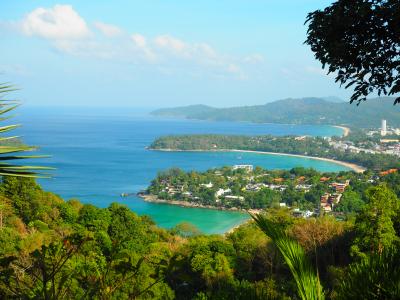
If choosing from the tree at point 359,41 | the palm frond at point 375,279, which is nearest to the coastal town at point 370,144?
the tree at point 359,41

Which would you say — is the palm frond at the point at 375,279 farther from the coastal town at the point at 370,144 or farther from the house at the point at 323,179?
the coastal town at the point at 370,144

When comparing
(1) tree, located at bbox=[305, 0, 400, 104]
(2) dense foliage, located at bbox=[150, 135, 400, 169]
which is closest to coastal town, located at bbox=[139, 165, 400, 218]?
(2) dense foliage, located at bbox=[150, 135, 400, 169]

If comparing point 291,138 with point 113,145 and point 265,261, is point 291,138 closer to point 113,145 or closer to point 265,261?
point 113,145

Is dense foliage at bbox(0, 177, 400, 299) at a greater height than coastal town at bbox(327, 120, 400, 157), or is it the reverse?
dense foliage at bbox(0, 177, 400, 299)

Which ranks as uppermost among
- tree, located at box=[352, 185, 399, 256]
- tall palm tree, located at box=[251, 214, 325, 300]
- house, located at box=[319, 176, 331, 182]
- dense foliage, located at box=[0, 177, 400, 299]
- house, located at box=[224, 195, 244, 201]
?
tall palm tree, located at box=[251, 214, 325, 300]

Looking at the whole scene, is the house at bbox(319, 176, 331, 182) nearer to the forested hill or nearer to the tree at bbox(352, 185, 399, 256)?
the tree at bbox(352, 185, 399, 256)

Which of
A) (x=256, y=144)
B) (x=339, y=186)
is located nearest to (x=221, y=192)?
(x=339, y=186)
